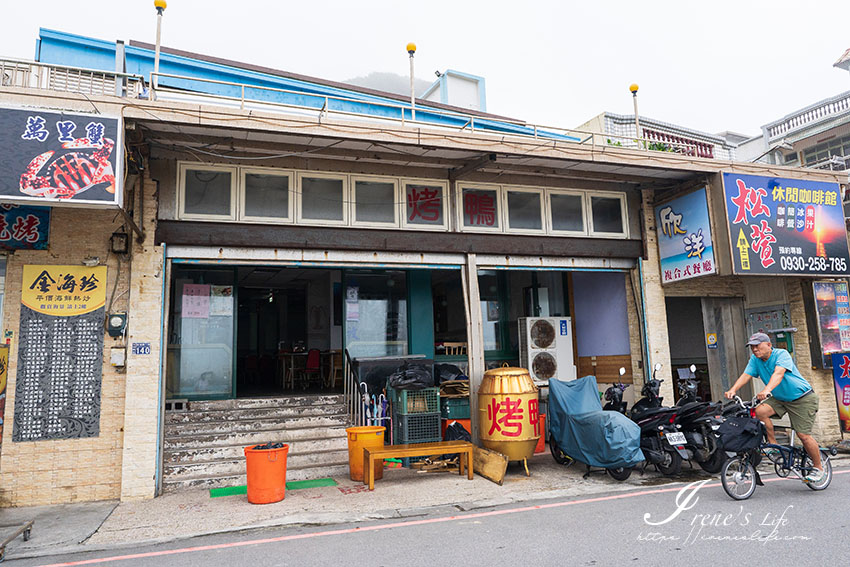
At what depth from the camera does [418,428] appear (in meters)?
9.33

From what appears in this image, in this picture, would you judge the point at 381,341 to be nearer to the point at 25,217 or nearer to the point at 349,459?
the point at 349,459

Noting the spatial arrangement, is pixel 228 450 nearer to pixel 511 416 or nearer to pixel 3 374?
pixel 3 374

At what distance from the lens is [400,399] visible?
940cm

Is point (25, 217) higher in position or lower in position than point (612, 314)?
higher

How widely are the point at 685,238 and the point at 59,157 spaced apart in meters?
9.92

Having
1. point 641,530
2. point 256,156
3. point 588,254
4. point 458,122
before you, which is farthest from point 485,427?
point 458,122

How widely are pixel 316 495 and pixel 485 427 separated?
266 cm

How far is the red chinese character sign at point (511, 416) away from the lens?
8438 millimetres

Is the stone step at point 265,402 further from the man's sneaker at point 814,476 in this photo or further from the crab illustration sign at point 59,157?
the man's sneaker at point 814,476

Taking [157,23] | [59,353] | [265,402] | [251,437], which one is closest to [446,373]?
[265,402]

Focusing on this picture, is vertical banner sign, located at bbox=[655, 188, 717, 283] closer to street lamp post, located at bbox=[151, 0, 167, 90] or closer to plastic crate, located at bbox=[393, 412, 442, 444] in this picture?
plastic crate, located at bbox=[393, 412, 442, 444]

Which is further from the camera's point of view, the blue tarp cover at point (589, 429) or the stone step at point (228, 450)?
the stone step at point (228, 450)

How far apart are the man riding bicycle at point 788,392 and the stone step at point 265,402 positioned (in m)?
6.63

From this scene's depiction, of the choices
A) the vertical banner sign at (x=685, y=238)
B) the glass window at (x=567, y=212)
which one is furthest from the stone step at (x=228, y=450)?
the vertical banner sign at (x=685, y=238)
